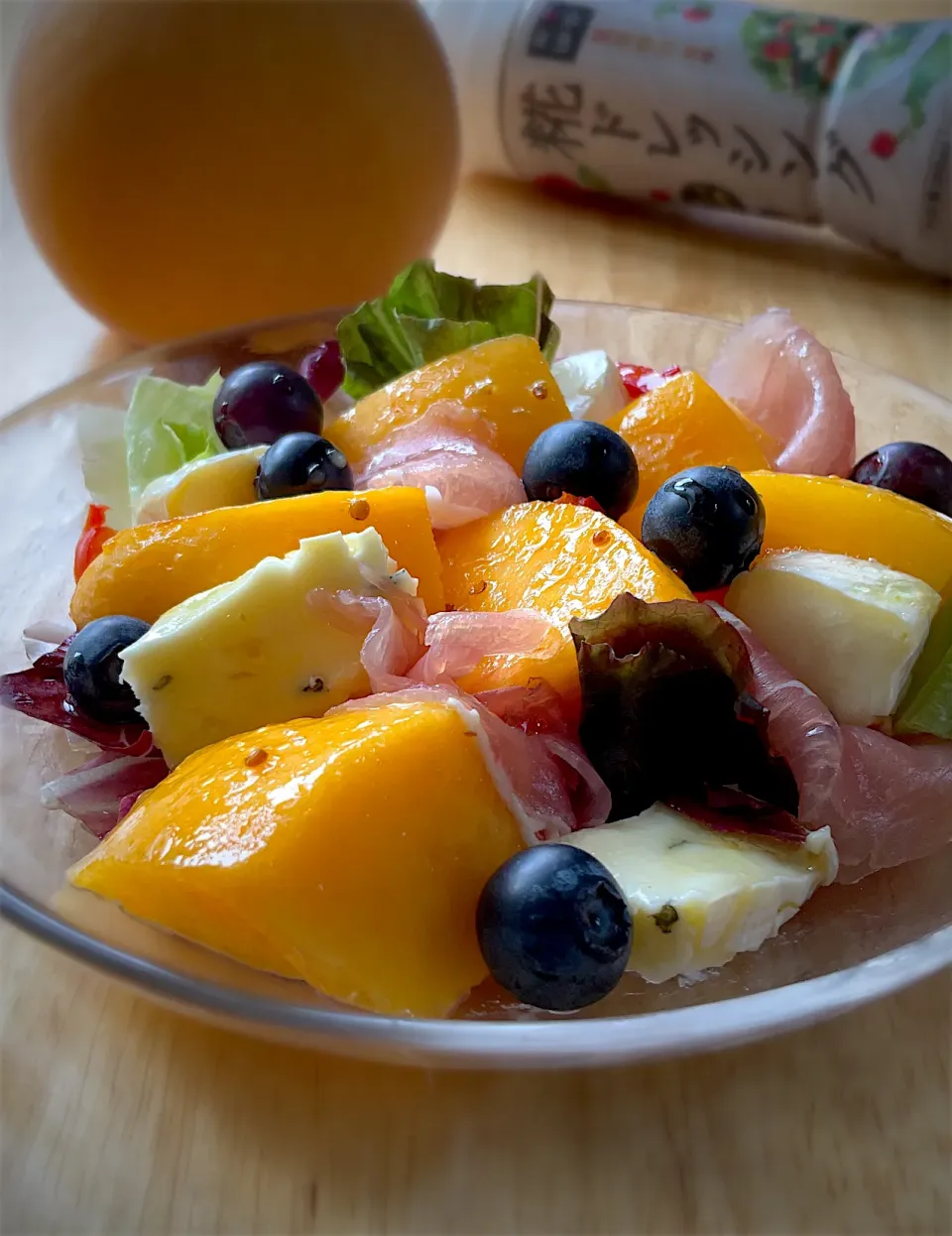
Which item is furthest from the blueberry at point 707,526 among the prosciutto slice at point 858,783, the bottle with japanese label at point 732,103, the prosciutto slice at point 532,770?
the bottle with japanese label at point 732,103

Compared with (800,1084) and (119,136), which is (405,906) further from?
(119,136)

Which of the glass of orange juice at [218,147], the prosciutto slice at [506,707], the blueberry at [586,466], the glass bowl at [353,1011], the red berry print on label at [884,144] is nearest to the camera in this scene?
the glass bowl at [353,1011]

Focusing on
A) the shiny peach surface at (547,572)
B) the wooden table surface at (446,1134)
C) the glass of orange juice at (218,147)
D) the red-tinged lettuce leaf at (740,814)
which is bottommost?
the wooden table surface at (446,1134)

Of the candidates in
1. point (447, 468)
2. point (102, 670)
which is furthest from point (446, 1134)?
point (447, 468)

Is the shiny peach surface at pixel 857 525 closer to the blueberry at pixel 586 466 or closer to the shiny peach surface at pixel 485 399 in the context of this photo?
the blueberry at pixel 586 466

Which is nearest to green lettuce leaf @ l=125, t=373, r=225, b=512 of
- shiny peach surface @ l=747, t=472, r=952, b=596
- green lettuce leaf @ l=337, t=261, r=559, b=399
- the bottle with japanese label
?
green lettuce leaf @ l=337, t=261, r=559, b=399

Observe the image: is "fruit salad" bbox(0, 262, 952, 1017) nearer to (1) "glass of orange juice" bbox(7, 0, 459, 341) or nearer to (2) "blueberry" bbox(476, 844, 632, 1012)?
(2) "blueberry" bbox(476, 844, 632, 1012)
